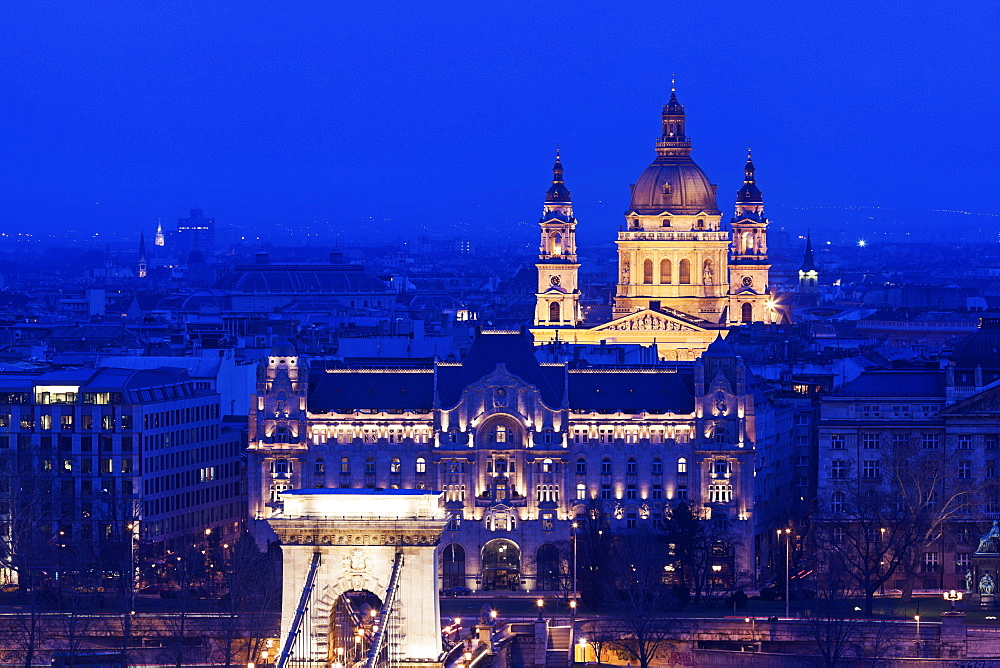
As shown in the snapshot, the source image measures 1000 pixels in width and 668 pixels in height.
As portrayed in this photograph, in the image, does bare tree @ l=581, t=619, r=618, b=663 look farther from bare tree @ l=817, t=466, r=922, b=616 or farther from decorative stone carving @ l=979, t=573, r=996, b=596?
decorative stone carving @ l=979, t=573, r=996, b=596

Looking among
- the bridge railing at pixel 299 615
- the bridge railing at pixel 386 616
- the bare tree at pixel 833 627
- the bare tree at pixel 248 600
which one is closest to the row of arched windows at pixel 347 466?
the bare tree at pixel 248 600

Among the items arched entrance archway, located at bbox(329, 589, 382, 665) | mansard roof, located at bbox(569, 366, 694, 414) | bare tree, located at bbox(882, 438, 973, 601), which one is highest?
mansard roof, located at bbox(569, 366, 694, 414)

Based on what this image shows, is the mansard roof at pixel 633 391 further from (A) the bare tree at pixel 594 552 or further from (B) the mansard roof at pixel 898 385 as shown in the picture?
(B) the mansard roof at pixel 898 385

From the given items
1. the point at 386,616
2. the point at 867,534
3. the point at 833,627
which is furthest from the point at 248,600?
the point at 386,616

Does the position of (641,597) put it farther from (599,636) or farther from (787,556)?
(787,556)

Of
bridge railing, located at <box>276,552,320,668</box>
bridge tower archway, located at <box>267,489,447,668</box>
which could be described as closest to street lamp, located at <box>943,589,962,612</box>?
bridge tower archway, located at <box>267,489,447,668</box>

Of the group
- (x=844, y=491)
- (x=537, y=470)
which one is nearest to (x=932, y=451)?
(x=844, y=491)
